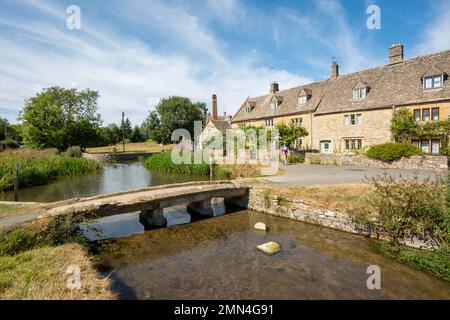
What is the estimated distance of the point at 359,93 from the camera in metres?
28.1

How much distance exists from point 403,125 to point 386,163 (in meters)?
4.32

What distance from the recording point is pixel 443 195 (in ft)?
27.5

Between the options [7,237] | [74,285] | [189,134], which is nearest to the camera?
[74,285]

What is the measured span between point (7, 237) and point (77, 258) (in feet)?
6.54

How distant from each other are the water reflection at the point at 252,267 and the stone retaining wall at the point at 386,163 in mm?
14214

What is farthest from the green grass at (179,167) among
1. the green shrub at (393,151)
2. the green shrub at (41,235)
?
the green shrub at (41,235)

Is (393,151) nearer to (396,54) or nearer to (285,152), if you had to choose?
(285,152)

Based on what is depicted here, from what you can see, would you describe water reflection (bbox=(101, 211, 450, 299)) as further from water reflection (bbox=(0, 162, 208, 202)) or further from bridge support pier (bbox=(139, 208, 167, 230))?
water reflection (bbox=(0, 162, 208, 202))

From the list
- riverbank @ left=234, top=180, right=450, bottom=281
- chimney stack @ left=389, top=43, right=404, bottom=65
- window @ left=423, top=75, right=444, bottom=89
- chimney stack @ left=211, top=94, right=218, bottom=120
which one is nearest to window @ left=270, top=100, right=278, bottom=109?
chimney stack @ left=211, top=94, right=218, bottom=120

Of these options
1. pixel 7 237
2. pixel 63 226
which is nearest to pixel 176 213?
pixel 63 226

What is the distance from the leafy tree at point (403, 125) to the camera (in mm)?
22953

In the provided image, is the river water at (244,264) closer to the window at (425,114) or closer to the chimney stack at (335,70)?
the window at (425,114)

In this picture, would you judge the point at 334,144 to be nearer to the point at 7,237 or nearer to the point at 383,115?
the point at 383,115
